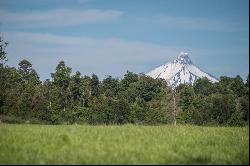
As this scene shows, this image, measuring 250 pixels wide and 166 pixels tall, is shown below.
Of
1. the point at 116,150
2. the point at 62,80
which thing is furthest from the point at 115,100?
the point at 116,150

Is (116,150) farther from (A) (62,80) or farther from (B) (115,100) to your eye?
(A) (62,80)

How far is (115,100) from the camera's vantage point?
9912 cm

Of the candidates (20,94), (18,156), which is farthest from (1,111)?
(18,156)

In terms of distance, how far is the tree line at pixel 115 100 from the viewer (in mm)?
71000

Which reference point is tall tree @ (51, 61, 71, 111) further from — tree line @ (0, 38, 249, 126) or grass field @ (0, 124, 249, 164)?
grass field @ (0, 124, 249, 164)

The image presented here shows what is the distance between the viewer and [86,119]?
98.3m

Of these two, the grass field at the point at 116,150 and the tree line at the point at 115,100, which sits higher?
the tree line at the point at 115,100

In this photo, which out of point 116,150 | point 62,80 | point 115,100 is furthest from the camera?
point 62,80

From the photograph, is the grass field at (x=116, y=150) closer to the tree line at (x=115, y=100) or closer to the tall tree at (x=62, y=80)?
the tree line at (x=115, y=100)

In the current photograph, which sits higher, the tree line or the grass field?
the tree line

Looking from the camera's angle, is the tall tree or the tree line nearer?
the tree line

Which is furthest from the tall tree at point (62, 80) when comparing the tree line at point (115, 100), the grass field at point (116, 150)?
the grass field at point (116, 150)

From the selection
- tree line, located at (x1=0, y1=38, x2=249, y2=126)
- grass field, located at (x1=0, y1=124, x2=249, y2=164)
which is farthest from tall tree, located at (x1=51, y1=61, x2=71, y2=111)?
grass field, located at (x1=0, y1=124, x2=249, y2=164)

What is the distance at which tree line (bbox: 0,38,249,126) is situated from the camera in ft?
233
